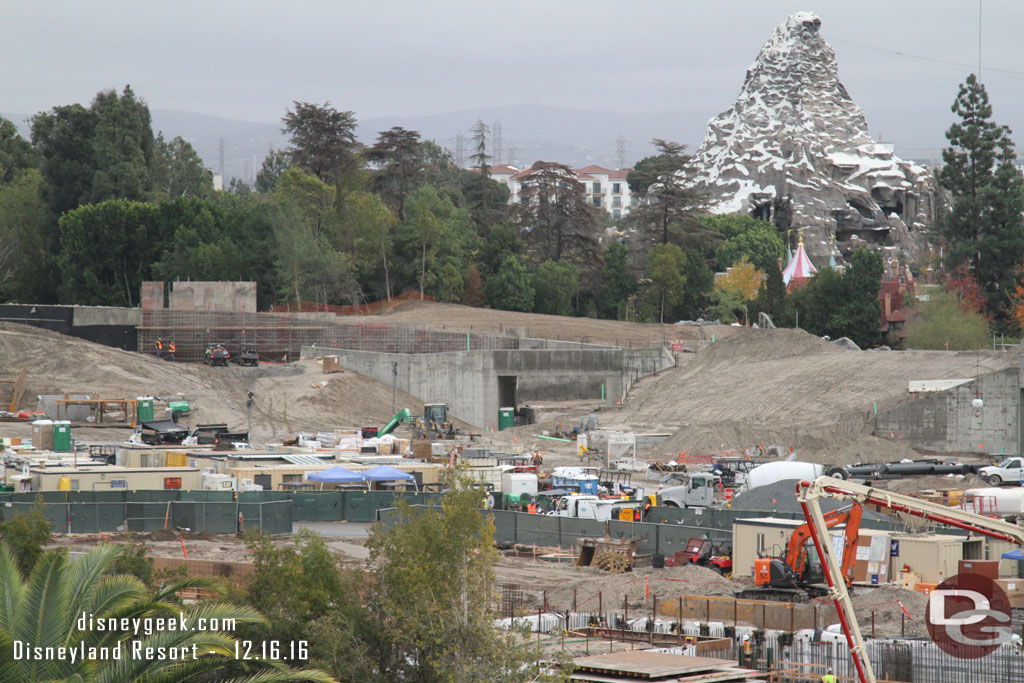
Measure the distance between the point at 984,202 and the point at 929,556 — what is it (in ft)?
191

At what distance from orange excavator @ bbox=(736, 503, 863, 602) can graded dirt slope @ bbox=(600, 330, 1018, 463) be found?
83.2ft

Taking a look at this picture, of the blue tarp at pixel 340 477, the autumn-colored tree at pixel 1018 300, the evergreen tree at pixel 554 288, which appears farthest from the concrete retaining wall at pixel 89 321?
the autumn-colored tree at pixel 1018 300

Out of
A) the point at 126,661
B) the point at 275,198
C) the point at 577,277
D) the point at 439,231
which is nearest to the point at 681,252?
the point at 577,277

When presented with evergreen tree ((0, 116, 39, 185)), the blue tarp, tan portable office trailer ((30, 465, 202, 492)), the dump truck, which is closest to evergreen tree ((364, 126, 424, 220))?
evergreen tree ((0, 116, 39, 185))

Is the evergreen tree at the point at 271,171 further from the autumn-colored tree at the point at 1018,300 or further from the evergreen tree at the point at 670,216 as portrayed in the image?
the autumn-colored tree at the point at 1018,300

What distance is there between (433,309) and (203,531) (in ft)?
173

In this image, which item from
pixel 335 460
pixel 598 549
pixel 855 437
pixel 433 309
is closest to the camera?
pixel 598 549

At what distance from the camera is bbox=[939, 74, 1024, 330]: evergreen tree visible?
82.8 metres

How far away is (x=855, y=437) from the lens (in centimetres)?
5728

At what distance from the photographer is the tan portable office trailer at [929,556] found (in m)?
29.3

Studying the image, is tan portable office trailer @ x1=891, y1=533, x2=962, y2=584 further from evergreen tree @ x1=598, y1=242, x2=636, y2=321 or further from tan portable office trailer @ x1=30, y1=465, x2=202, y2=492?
evergreen tree @ x1=598, y1=242, x2=636, y2=321

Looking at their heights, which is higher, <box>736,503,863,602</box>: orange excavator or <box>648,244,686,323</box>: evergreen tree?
<box>648,244,686,323</box>: evergreen tree

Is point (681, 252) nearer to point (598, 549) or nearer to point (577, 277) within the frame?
point (577, 277)

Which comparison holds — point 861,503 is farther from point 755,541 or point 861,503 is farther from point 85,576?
point 85,576
